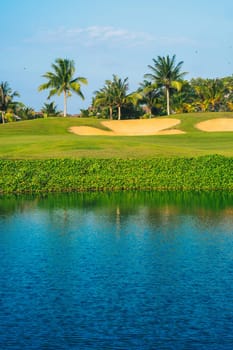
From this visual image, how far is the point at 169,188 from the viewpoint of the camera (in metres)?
60.9

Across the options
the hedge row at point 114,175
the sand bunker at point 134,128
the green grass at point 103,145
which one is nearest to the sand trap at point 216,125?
the green grass at point 103,145

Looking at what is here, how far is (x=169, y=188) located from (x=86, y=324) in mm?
38437

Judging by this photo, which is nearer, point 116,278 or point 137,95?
point 116,278

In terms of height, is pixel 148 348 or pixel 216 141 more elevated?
pixel 216 141

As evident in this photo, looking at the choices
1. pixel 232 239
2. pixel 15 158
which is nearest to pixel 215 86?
pixel 15 158

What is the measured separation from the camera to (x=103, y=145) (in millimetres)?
71812

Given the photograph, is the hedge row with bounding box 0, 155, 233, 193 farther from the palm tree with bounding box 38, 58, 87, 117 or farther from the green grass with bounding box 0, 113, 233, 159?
the palm tree with bounding box 38, 58, 87, 117

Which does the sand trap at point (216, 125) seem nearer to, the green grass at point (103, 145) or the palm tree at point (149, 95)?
the green grass at point (103, 145)

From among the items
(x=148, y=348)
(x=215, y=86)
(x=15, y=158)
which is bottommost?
(x=148, y=348)

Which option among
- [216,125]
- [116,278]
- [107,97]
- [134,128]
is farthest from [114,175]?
[107,97]

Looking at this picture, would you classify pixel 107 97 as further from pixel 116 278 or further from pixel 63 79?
pixel 116 278

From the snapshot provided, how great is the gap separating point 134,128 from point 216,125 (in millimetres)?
10931

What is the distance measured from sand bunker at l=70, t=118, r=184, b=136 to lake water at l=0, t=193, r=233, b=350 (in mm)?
42806

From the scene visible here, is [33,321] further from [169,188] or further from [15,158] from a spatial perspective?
[15,158]
